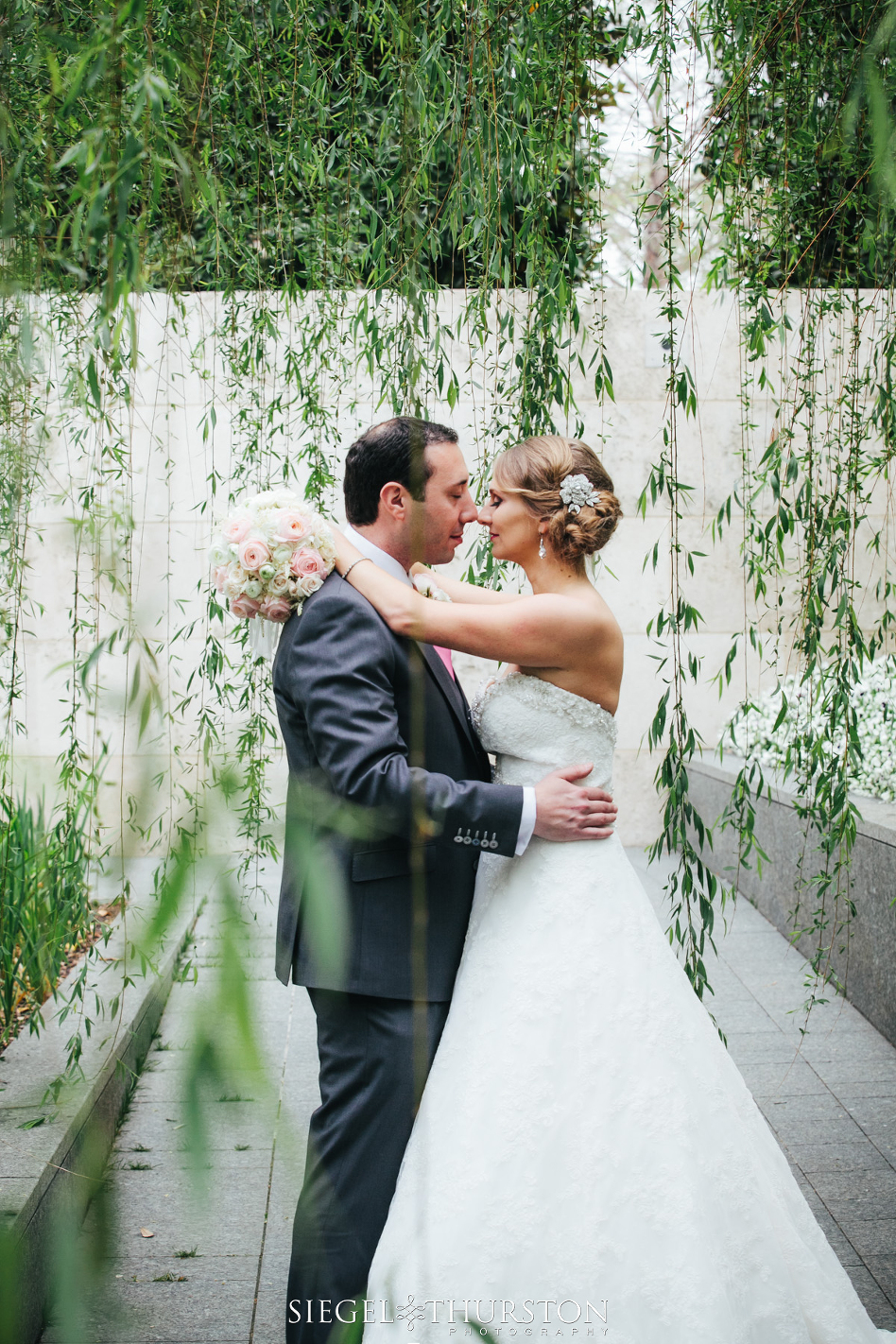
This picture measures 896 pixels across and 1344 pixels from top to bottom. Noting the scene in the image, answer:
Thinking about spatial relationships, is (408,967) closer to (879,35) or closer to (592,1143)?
(592,1143)

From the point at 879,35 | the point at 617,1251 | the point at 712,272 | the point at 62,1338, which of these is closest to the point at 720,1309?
the point at 617,1251

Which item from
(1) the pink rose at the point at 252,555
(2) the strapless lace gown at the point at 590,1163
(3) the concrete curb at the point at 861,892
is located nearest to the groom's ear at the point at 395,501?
(1) the pink rose at the point at 252,555

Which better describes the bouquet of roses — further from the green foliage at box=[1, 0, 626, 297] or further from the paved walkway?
the paved walkway

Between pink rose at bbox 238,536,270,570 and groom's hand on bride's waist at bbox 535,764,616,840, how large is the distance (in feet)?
1.88

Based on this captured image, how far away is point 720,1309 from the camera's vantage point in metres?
1.50

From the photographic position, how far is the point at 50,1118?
1527 mm

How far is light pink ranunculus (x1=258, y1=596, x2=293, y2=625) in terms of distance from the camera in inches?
64.6

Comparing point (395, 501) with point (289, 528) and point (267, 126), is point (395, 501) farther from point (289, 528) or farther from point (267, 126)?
point (267, 126)

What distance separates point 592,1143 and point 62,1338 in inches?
39.6

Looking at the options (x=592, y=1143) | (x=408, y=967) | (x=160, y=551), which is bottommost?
(x=592, y=1143)

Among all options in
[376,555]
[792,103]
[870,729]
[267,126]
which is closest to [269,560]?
[376,555]

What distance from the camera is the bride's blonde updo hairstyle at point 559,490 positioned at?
1.88 m

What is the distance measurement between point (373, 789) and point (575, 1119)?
0.59m

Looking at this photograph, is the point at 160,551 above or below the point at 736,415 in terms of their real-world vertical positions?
below
